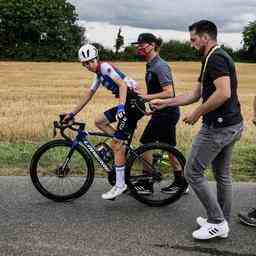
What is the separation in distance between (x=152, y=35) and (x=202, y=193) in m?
2.02

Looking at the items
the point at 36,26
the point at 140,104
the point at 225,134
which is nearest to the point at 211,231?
the point at 225,134

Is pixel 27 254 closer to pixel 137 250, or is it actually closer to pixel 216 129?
pixel 137 250

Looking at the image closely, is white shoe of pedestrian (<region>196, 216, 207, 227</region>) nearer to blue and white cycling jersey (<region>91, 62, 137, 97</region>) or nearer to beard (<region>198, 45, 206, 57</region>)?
beard (<region>198, 45, 206, 57</region>)

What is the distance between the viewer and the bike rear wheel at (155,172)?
631 centimetres

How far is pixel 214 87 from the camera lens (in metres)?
4.94

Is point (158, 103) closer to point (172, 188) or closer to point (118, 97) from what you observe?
point (118, 97)

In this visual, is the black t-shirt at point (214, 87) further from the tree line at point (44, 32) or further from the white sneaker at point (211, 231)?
the tree line at point (44, 32)

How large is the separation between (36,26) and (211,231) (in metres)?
83.6

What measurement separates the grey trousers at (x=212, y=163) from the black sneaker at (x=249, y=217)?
28 cm

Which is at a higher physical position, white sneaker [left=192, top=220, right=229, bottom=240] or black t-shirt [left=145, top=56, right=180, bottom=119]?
black t-shirt [left=145, top=56, right=180, bottom=119]

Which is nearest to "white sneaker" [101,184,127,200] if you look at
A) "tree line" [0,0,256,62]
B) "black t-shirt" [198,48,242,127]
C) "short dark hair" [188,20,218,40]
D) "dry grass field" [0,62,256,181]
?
"black t-shirt" [198,48,242,127]

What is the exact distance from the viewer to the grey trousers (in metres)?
5.09

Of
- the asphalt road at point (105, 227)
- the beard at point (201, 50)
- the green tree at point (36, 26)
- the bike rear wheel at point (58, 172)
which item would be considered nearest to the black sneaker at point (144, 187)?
the asphalt road at point (105, 227)

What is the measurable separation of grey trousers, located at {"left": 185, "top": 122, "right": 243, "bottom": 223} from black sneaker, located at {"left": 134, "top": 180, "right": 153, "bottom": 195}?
3.69 feet
